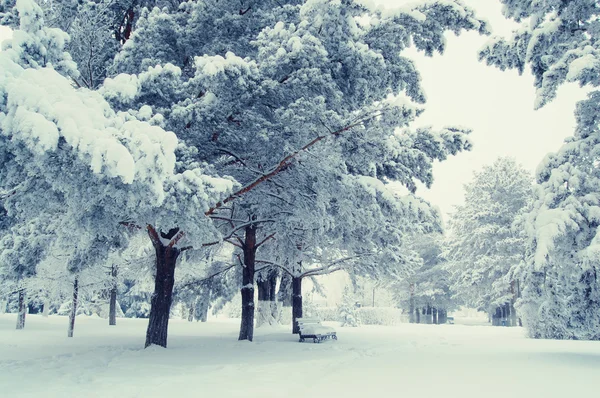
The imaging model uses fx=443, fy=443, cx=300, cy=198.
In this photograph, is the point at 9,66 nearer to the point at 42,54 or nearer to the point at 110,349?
the point at 42,54

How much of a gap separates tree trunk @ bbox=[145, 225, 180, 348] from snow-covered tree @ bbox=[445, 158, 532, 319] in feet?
102

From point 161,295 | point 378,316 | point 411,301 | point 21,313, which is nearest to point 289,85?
point 161,295

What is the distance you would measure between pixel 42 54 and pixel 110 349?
853cm

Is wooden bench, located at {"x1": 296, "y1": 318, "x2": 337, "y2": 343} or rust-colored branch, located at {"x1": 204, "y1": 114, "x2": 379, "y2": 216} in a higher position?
rust-colored branch, located at {"x1": 204, "y1": 114, "x2": 379, "y2": 216}

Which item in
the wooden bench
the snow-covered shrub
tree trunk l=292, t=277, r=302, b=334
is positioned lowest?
the snow-covered shrub

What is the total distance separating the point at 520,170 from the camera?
40781 millimetres

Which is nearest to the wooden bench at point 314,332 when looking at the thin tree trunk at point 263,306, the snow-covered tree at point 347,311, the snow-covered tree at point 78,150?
the thin tree trunk at point 263,306

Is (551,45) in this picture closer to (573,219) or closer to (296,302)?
(573,219)

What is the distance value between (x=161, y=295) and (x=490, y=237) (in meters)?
33.6

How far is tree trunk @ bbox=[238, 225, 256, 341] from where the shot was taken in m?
16.1

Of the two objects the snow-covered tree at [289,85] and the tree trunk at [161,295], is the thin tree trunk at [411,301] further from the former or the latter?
the tree trunk at [161,295]

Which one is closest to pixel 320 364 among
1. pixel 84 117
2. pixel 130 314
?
pixel 84 117

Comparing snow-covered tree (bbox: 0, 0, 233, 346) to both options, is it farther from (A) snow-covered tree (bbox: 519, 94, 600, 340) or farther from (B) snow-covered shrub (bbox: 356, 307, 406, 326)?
(B) snow-covered shrub (bbox: 356, 307, 406, 326)

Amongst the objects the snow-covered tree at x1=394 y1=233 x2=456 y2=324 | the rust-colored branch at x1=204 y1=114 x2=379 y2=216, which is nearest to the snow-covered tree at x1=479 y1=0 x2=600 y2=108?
the rust-colored branch at x1=204 y1=114 x2=379 y2=216
